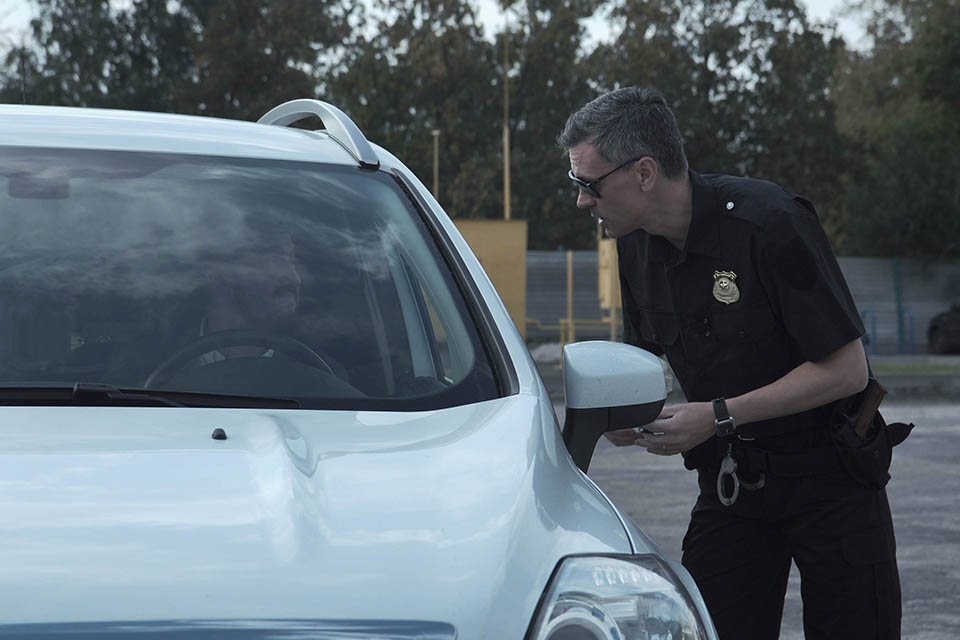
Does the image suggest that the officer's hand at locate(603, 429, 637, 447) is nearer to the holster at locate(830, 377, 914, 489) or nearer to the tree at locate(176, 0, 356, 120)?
the holster at locate(830, 377, 914, 489)

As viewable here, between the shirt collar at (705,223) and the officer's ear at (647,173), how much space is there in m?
0.10

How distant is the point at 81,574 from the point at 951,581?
5319 mm

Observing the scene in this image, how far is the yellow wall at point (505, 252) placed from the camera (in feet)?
70.0

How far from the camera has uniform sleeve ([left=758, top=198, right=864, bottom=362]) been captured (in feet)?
10.0

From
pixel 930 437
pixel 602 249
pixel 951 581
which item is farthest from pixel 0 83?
pixel 951 581

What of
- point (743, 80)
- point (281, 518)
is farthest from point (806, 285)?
point (743, 80)

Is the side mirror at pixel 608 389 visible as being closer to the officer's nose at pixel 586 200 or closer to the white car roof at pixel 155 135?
the officer's nose at pixel 586 200

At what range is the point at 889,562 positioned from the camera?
3.17 metres

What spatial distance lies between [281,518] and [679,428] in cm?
127

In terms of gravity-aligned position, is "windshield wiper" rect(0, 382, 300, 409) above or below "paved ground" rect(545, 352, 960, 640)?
above

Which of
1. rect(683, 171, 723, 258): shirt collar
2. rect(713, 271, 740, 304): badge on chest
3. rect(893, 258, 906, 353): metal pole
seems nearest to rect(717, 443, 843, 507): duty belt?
rect(713, 271, 740, 304): badge on chest

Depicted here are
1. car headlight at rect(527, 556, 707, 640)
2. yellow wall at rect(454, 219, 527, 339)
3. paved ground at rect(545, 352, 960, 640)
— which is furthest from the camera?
yellow wall at rect(454, 219, 527, 339)

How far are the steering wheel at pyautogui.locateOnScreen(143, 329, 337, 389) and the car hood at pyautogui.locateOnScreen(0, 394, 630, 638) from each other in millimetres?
217

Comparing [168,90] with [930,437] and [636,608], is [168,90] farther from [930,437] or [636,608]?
[636,608]
